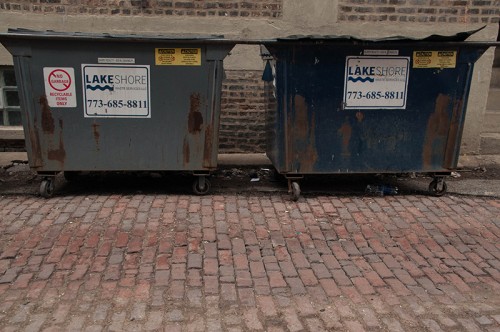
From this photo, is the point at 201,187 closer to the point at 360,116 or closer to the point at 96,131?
the point at 96,131

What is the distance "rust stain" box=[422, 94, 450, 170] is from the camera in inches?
195

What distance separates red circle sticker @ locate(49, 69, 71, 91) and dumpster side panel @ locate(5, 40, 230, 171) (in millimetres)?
10

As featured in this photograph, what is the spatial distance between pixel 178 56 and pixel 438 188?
335 cm

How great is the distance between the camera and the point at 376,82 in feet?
15.8

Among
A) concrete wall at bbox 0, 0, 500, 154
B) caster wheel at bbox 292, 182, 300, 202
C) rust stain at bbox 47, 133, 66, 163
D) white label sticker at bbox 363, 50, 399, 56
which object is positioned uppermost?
concrete wall at bbox 0, 0, 500, 154

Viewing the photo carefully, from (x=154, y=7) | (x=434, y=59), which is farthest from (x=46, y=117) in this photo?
(x=434, y=59)

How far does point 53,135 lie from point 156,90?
1.20 metres

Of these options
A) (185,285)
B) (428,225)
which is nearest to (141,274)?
(185,285)

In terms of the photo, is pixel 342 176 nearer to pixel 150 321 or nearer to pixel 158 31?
pixel 158 31

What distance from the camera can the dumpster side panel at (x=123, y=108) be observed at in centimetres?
458

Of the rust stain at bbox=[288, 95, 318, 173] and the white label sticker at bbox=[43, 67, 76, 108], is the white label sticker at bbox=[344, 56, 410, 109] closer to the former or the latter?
the rust stain at bbox=[288, 95, 318, 173]

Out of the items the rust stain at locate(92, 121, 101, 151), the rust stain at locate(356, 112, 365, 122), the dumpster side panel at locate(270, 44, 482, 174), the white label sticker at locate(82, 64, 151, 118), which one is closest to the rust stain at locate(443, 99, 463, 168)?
the dumpster side panel at locate(270, 44, 482, 174)

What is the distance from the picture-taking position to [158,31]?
21.3ft

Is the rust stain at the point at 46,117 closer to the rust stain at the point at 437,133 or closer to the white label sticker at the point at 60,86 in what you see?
A: the white label sticker at the point at 60,86
